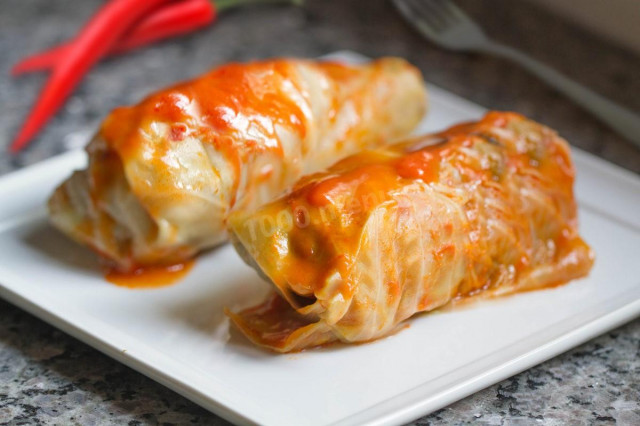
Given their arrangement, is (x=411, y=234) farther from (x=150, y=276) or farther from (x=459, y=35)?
(x=459, y=35)

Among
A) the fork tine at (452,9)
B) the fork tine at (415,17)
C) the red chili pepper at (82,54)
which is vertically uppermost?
the fork tine at (452,9)

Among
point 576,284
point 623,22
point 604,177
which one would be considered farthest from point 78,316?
point 623,22

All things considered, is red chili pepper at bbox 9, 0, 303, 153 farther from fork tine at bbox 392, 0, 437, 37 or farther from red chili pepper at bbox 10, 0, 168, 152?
fork tine at bbox 392, 0, 437, 37

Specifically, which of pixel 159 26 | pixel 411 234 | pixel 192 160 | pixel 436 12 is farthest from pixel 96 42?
pixel 411 234

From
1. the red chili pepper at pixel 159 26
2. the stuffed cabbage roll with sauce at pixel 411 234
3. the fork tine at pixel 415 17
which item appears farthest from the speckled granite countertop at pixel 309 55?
the stuffed cabbage roll with sauce at pixel 411 234

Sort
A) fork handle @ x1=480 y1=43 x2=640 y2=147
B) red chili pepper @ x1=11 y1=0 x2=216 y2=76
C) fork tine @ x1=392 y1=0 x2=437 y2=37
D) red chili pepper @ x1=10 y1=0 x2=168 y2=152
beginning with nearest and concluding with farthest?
fork handle @ x1=480 y1=43 x2=640 y2=147 < red chili pepper @ x1=10 y1=0 x2=168 y2=152 < fork tine @ x1=392 y1=0 x2=437 y2=37 < red chili pepper @ x1=11 y1=0 x2=216 y2=76

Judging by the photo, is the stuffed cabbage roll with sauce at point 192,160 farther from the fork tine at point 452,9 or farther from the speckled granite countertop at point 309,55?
the fork tine at point 452,9

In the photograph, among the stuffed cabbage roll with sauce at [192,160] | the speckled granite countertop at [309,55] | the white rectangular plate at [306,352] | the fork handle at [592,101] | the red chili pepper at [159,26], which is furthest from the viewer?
the red chili pepper at [159,26]

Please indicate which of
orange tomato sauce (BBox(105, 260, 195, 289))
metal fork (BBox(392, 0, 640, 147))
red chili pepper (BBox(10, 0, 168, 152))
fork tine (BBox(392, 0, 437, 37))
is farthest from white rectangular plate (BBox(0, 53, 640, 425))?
fork tine (BBox(392, 0, 437, 37))
